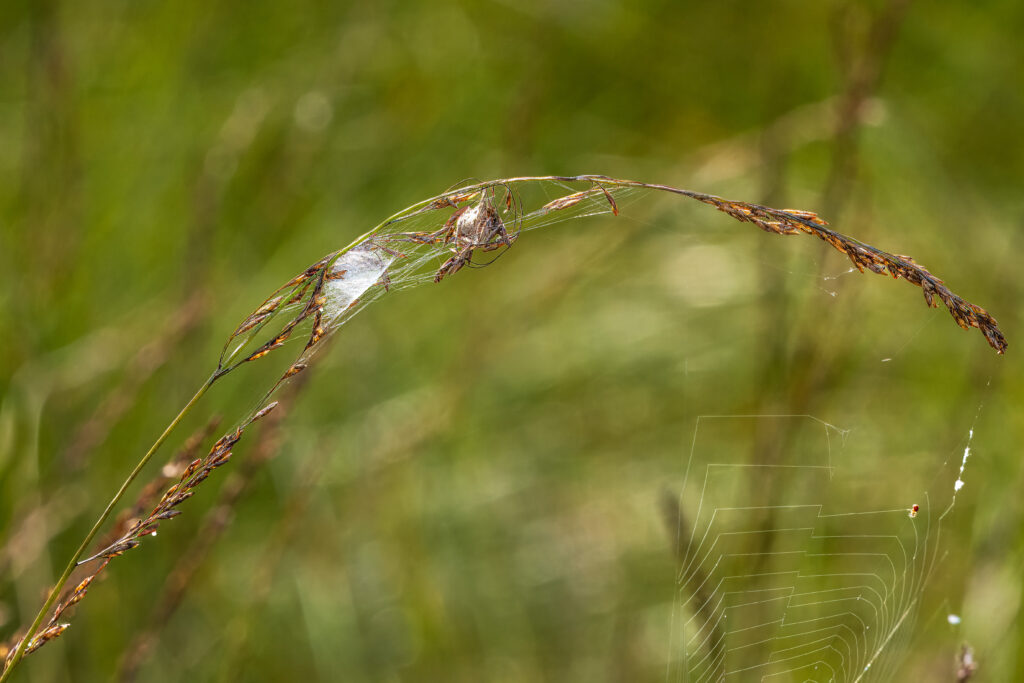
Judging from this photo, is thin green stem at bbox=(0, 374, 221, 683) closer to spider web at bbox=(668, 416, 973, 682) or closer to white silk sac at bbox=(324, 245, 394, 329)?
white silk sac at bbox=(324, 245, 394, 329)

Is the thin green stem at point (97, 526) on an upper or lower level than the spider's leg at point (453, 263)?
lower

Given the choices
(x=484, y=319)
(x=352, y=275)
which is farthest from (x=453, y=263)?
(x=484, y=319)

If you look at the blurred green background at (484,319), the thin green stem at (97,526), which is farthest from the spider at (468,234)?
the blurred green background at (484,319)

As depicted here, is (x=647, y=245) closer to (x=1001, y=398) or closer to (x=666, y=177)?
(x=666, y=177)

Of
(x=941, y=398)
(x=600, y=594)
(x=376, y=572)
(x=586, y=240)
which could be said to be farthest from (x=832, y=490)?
(x=376, y=572)

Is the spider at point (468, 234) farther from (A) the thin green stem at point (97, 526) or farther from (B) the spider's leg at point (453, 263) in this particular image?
(A) the thin green stem at point (97, 526)

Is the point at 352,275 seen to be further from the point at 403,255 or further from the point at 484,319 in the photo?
the point at 484,319
